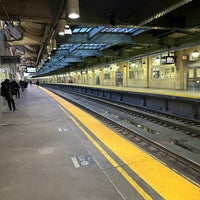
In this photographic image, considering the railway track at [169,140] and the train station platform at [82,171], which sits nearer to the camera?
the train station platform at [82,171]

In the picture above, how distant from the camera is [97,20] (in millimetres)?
8055

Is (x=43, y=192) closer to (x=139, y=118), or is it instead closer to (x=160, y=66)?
(x=139, y=118)

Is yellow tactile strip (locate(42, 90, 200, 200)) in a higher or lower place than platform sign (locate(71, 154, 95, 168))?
lower

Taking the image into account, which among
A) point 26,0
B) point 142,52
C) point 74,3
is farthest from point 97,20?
point 142,52

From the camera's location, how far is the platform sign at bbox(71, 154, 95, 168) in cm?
433

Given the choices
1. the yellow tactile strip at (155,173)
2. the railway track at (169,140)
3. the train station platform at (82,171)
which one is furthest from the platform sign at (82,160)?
the railway track at (169,140)

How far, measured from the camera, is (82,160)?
455 centimetres

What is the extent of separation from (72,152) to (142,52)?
14400 mm

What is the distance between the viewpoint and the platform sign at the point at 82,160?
4.33 m

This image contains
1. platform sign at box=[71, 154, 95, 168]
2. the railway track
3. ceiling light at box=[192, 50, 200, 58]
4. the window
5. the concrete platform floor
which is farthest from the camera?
the window

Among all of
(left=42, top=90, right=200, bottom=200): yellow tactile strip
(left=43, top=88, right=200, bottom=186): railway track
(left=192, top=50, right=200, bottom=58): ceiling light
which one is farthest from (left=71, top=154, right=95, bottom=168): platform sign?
(left=192, top=50, right=200, bottom=58): ceiling light

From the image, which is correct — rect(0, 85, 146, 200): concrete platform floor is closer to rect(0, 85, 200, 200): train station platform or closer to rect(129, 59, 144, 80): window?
rect(0, 85, 200, 200): train station platform

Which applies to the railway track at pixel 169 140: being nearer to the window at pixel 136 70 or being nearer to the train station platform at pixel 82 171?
the train station platform at pixel 82 171

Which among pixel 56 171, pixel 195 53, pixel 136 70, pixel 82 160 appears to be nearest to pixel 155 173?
pixel 82 160
